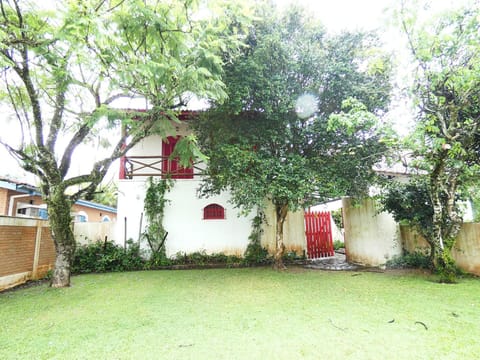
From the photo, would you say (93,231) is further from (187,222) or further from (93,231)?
(187,222)

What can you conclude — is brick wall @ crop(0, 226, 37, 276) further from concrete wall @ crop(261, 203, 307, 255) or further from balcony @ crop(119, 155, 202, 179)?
concrete wall @ crop(261, 203, 307, 255)

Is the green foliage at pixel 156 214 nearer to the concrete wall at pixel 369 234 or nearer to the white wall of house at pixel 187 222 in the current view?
the white wall of house at pixel 187 222

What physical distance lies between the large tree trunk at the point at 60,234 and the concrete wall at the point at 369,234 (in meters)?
7.35

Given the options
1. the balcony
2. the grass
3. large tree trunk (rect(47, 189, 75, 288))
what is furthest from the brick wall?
the balcony

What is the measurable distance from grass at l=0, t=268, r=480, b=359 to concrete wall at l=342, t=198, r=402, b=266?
1506 mm

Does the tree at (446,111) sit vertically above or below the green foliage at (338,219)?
above

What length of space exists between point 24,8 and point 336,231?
13.6 m

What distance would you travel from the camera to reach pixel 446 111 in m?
5.61

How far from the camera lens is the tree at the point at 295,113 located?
6.09m

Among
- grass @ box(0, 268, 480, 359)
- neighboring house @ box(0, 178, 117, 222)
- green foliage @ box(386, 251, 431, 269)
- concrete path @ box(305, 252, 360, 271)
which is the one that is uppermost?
neighboring house @ box(0, 178, 117, 222)

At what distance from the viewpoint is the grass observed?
2803 mm

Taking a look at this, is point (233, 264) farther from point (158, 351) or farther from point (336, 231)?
point (336, 231)

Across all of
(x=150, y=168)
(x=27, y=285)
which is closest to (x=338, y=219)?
(x=150, y=168)

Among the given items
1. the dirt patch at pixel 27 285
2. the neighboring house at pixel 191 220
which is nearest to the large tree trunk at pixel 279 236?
the neighboring house at pixel 191 220
